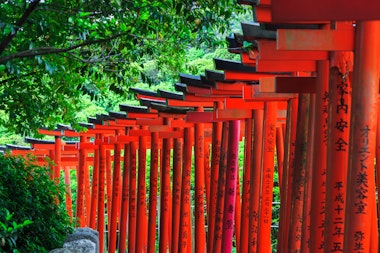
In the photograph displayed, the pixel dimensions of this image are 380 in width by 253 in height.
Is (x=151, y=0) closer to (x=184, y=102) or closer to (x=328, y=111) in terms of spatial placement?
(x=328, y=111)

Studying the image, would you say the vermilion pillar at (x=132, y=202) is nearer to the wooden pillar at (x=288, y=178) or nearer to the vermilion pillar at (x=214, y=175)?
the vermilion pillar at (x=214, y=175)

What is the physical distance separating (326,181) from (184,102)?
8477 mm

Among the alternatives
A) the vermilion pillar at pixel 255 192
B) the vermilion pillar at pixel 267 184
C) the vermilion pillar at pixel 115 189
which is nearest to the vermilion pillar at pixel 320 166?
the vermilion pillar at pixel 267 184

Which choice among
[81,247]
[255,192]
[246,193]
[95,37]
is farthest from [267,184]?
[95,37]

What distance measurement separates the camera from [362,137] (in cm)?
743

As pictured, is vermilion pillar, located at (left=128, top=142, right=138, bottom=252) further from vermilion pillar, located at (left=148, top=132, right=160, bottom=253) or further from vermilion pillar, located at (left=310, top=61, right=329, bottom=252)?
vermilion pillar, located at (left=310, top=61, right=329, bottom=252)

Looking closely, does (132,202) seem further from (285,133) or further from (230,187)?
(285,133)

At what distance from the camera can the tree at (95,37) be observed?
10.2 m

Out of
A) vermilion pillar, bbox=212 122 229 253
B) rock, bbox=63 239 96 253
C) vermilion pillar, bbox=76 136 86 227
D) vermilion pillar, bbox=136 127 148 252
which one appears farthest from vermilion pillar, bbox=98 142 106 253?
rock, bbox=63 239 96 253

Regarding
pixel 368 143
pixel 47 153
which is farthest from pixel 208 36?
pixel 47 153

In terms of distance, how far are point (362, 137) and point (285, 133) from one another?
511 centimetres

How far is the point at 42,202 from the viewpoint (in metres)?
13.0

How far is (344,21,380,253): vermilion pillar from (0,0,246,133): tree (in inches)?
134

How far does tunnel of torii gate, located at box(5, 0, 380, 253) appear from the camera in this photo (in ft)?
24.5
